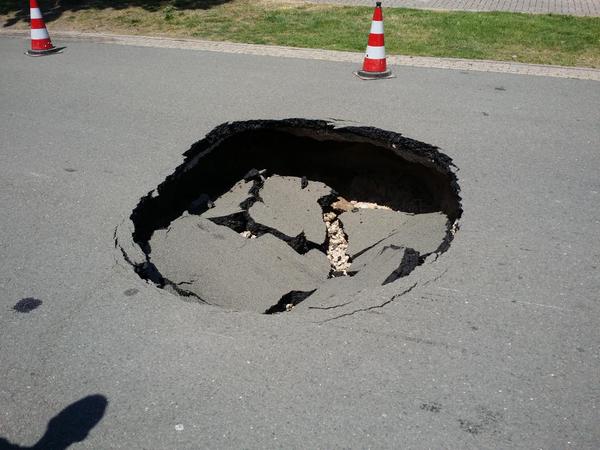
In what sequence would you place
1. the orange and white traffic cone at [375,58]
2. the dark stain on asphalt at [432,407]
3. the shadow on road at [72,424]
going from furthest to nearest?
the orange and white traffic cone at [375,58]
the dark stain on asphalt at [432,407]
the shadow on road at [72,424]

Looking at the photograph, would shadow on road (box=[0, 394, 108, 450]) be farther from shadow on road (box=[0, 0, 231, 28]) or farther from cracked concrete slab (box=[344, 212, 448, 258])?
shadow on road (box=[0, 0, 231, 28])

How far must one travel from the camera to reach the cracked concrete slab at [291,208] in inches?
189

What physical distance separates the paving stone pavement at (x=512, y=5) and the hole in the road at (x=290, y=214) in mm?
6690

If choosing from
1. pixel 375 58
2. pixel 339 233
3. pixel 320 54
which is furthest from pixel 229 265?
pixel 320 54

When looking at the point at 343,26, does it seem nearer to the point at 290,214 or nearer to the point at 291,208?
the point at 291,208

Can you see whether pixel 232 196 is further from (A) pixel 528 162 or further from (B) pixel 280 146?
(A) pixel 528 162

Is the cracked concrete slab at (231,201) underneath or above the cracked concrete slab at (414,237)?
above

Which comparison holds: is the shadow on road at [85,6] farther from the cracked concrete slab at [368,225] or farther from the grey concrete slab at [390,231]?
the grey concrete slab at [390,231]

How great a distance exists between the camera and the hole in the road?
3.93 meters

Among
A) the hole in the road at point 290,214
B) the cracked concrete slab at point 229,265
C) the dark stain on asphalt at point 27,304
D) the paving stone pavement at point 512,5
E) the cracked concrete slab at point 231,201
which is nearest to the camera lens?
the dark stain on asphalt at point 27,304

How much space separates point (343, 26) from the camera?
32.8 ft

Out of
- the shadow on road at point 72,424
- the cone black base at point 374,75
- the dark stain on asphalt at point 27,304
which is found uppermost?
the cone black base at point 374,75

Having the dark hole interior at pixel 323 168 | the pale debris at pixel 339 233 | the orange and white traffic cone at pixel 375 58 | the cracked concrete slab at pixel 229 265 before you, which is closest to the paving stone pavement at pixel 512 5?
the orange and white traffic cone at pixel 375 58

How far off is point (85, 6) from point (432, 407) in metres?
12.2
